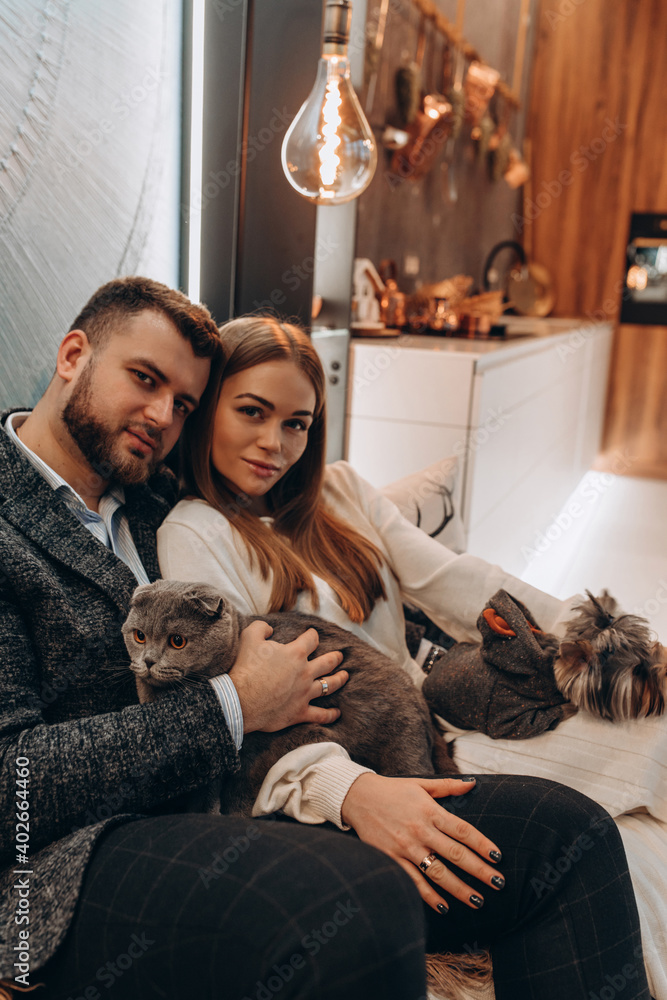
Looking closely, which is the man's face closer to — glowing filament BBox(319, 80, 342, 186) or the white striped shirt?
the white striped shirt

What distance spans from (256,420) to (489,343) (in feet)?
6.02

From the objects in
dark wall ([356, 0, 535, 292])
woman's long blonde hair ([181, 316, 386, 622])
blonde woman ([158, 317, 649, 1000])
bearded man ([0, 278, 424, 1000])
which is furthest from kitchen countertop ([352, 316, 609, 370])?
bearded man ([0, 278, 424, 1000])

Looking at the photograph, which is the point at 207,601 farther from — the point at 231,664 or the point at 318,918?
the point at 318,918

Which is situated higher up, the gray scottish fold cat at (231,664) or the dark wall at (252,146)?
the dark wall at (252,146)

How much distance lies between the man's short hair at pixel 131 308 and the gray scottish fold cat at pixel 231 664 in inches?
16.2

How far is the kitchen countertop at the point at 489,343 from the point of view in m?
2.65

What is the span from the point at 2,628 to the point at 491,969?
77 centimetres

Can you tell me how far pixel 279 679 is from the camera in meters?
1.09

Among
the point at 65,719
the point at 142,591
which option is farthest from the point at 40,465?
the point at 65,719

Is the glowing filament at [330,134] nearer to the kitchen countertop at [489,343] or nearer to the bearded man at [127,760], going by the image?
the bearded man at [127,760]

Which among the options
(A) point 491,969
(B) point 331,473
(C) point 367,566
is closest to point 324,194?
(B) point 331,473

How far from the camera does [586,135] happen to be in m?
5.36

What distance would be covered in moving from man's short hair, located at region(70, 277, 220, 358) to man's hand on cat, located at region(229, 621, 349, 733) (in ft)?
1.60

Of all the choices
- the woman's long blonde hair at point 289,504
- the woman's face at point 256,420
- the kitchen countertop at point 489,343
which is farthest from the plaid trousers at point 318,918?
the kitchen countertop at point 489,343
